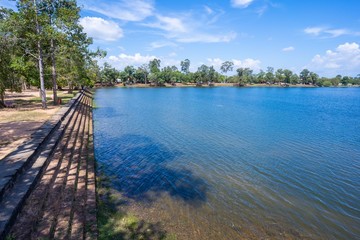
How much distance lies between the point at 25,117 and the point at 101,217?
1374cm

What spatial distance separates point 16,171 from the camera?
6.50m

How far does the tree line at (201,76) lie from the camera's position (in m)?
Answer: 109

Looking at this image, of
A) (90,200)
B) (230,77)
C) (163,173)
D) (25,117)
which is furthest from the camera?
(230,77)

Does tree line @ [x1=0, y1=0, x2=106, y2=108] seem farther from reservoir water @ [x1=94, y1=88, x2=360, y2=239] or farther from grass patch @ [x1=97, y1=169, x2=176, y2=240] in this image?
grass patch @ [x1=97, y1=169, x2=176, y2=240]

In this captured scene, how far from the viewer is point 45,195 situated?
255 inches

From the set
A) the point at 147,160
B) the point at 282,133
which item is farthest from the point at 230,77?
the point at 147,160

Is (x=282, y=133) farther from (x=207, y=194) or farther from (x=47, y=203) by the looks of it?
(x=47, y=203)

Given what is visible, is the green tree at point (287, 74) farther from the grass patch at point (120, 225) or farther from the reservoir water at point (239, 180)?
the grass patch at point (120, 225)

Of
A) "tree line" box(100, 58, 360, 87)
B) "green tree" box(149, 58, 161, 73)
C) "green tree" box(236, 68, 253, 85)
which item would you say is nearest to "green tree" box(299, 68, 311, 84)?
"tree line" box(100, 58, 360, 87)

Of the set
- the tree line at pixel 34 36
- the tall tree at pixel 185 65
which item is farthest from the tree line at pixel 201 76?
the tree line at pixel 34 36

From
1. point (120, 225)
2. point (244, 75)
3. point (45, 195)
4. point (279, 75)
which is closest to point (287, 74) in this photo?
point (279, 75)

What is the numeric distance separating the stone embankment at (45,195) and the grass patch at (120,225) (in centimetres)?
33

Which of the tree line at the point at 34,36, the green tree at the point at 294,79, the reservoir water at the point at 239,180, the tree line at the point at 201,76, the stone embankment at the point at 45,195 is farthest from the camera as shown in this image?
the green tree at the point at 294,79

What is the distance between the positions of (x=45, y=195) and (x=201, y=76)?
121m
